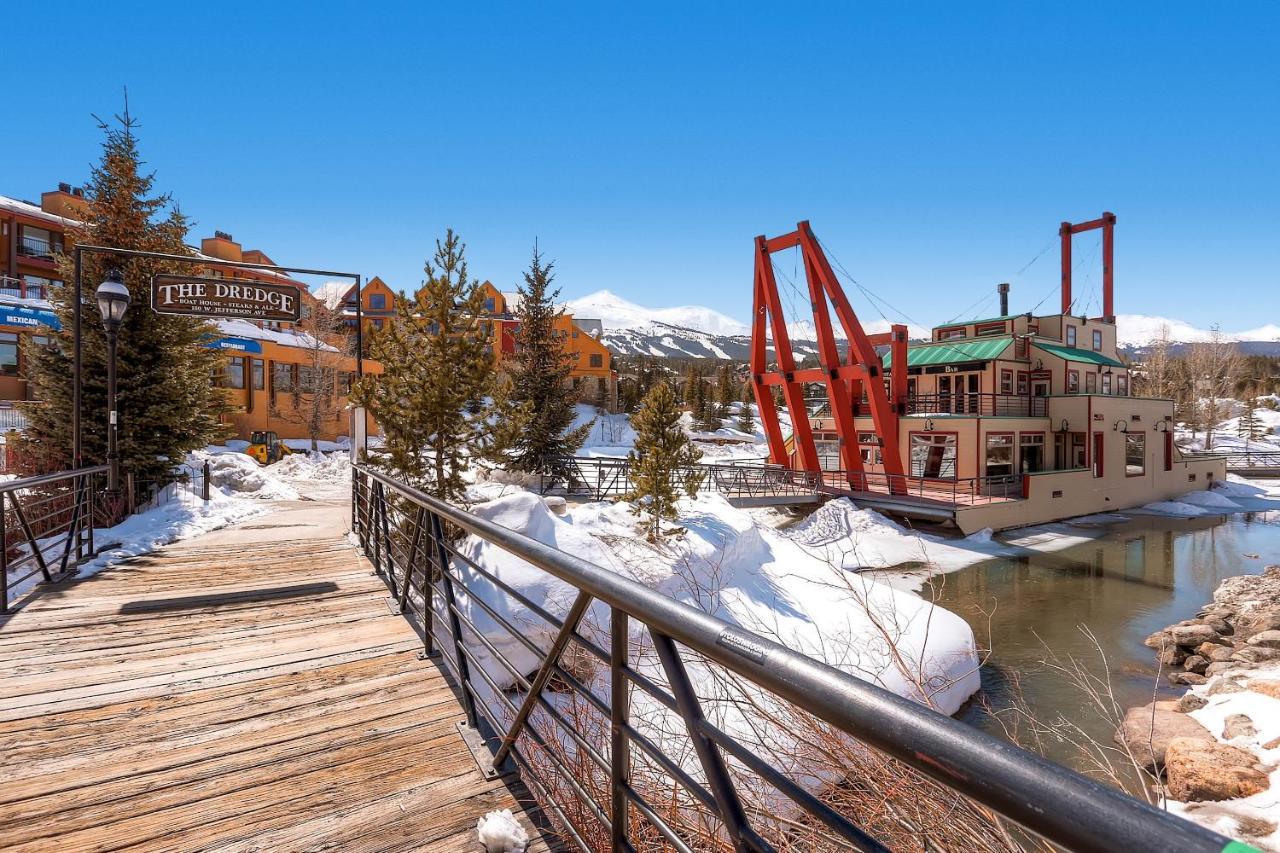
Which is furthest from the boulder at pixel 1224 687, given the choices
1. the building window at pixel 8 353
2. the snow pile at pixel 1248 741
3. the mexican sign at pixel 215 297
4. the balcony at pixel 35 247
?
the balcony at pixel 35 247

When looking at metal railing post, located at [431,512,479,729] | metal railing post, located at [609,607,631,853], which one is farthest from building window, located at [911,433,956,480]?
metal railing post, located at [609,607,631,853]

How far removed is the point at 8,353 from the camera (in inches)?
915

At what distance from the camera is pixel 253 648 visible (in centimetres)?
414

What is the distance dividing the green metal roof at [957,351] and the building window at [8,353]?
104 ft

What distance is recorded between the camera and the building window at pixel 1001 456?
22.9 metres

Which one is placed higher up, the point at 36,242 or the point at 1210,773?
the point at 36,242

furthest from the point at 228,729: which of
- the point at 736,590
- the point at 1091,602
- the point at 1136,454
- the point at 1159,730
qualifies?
the point at 1136,454

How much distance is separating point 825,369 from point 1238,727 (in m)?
14.5

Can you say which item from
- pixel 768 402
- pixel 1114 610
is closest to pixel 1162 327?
pixel 768 402

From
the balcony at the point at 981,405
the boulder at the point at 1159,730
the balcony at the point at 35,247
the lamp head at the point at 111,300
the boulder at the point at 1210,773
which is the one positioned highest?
the balcony at the point at 35,247

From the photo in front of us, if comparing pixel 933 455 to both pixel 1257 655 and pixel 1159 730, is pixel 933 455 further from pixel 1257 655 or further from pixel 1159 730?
pixel 1159 730

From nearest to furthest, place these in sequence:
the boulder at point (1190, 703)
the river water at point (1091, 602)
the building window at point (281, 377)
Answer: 1. the boulder at point (1190, 703)
2. the river water at point (1091, 602)
3. the building window at point (281, 377)

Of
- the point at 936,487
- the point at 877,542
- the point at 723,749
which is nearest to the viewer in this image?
the point at 723,749

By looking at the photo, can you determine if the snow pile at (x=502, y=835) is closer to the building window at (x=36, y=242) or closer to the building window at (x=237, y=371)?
the building window at (x=237, y=371)
